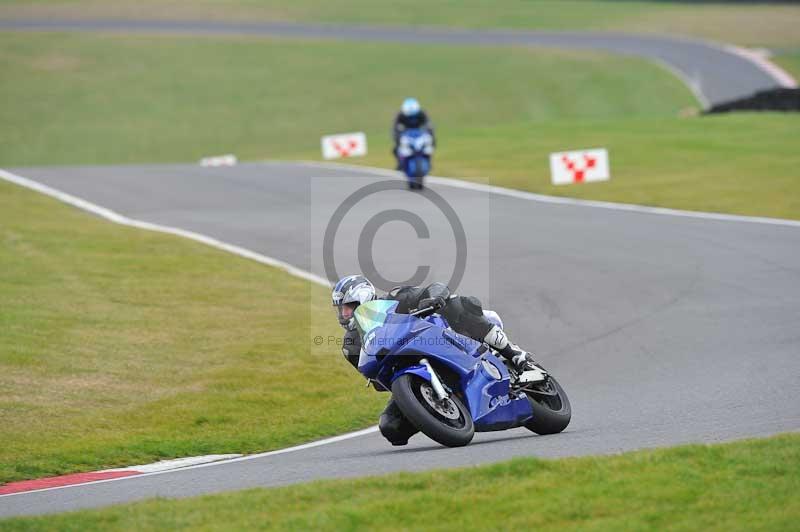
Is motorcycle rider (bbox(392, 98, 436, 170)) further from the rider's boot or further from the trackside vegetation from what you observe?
the rider's boot

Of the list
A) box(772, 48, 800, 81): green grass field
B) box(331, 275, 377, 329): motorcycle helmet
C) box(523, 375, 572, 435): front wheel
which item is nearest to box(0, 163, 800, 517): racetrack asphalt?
box(523, 375, 572, 435): front wheel

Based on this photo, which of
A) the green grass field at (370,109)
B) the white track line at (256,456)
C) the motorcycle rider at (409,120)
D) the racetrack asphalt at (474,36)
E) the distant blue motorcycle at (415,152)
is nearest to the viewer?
the white track line at (256,456)

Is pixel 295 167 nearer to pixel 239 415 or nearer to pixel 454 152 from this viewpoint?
pixel 454 152

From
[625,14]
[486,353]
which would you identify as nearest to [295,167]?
[486,353]

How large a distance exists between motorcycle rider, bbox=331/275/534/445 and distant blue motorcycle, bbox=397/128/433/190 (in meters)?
16.6

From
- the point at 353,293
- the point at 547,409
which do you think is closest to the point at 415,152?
the point at 547,409

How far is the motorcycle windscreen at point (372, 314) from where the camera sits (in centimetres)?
945

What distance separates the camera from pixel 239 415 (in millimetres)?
12773

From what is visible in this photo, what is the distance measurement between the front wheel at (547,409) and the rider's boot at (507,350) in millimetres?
194

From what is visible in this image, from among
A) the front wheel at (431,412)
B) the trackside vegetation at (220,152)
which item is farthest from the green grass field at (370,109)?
the front wheel at (431,412)

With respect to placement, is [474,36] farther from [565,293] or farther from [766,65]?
[565,293]

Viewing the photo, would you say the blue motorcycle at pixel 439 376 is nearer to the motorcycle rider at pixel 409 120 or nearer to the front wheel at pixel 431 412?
the front wheel at pixel 431 412

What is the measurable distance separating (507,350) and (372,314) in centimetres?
133

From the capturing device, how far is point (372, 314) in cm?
948
